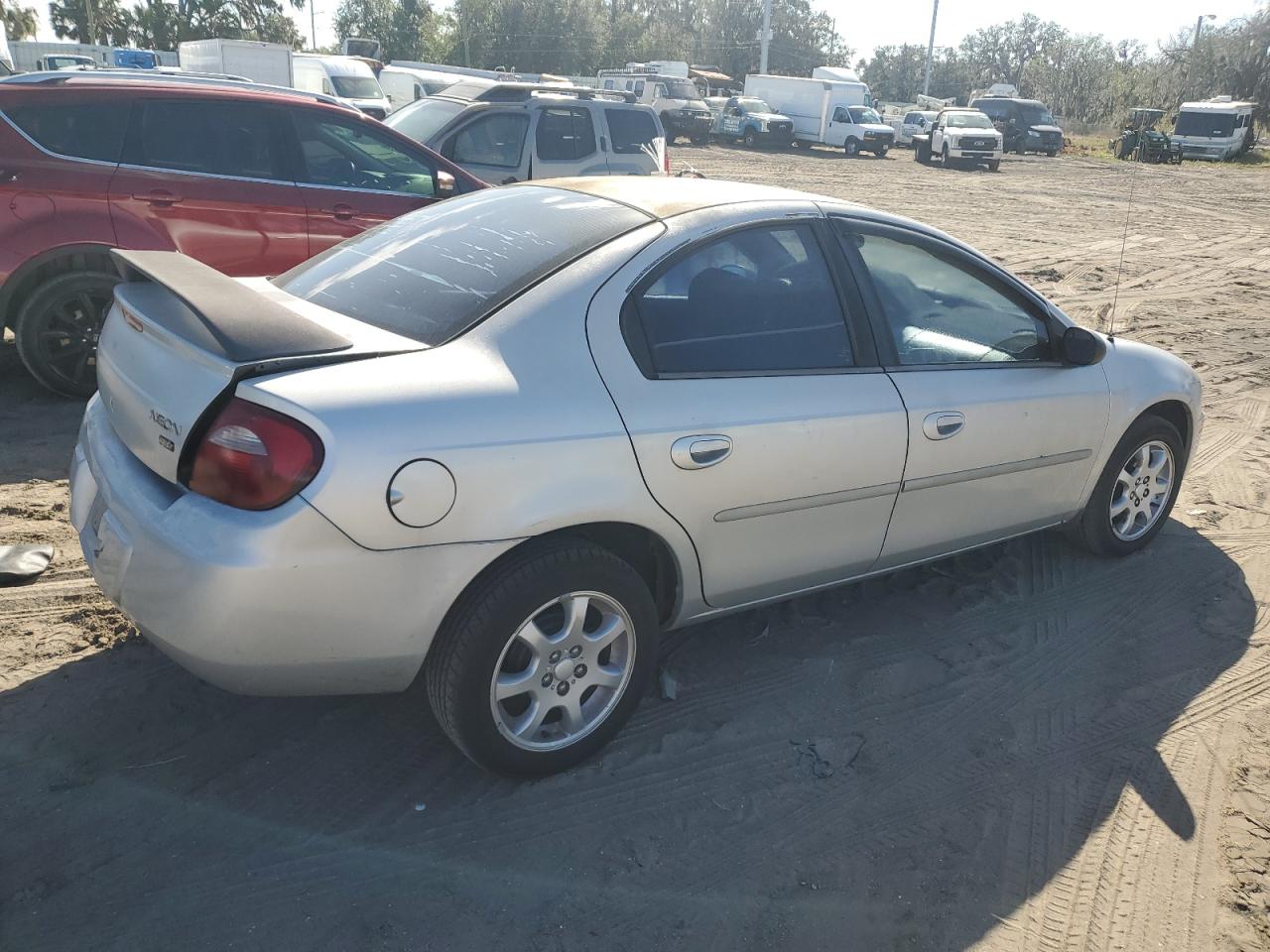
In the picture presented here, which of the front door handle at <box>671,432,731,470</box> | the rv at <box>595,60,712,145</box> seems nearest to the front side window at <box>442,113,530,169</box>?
the front door handle at <box>671,432,731,470</box>

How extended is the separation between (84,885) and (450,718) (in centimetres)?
97

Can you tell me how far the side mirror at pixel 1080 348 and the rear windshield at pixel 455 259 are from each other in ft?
6.10

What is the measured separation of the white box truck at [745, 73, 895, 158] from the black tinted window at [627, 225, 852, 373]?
34649 millimetres

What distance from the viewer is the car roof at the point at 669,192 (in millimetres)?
3385

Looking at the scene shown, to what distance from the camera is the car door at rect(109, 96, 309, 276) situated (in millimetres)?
6004

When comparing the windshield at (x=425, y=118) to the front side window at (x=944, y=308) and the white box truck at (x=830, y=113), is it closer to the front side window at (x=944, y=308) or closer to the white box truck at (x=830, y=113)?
the front side window at (x=944, y=308)

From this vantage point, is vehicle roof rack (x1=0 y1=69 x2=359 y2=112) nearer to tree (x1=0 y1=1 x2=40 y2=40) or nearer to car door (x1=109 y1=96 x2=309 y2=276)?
car door (x1=109 y1=96 x2=309 y2=276)

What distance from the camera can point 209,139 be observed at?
6.31 meters

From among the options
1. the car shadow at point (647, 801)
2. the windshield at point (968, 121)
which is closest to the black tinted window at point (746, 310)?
the car shadow at point (647, 801)

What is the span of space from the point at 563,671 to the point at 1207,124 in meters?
41.4

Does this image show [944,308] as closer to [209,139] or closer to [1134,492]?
[1134,492]

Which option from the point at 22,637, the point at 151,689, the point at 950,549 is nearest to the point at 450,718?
the point at 151,689

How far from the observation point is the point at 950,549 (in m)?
4.00

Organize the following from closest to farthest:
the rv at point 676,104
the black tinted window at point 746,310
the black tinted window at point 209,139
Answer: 1. the black tinted window at point 746,310
2. the black tinted window at point 209,139
3. the rv at point 676,104
